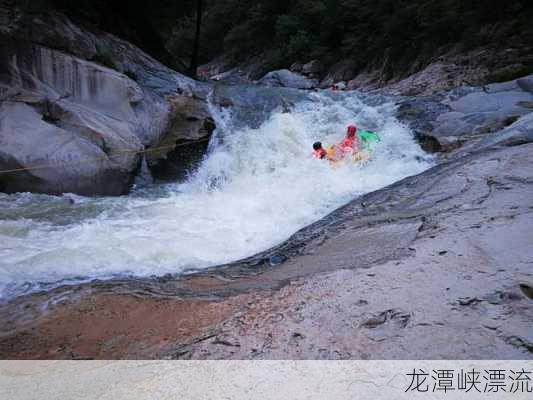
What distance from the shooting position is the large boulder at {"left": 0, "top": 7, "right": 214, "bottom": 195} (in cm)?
666

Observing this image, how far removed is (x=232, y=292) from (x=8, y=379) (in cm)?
156

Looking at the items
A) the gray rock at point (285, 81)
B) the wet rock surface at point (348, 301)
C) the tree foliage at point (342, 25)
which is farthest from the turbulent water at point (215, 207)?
the gray rock at point (285, 81)

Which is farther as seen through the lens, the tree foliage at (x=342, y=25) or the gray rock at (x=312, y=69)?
the gray rock at (x=312, y=69)

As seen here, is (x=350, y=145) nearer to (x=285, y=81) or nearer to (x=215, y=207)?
(x=215, y=207)

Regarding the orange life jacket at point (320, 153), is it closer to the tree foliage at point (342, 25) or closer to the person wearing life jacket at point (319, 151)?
the person wearing life jacket at point (319, 151)

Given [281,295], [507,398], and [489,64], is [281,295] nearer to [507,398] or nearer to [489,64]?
[507,398]

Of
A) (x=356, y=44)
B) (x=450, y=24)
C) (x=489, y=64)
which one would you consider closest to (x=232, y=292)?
(x=489, y=64)

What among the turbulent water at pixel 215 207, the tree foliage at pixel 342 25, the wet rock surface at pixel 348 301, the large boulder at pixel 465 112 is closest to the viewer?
the wet rock surface at pixel 348 301

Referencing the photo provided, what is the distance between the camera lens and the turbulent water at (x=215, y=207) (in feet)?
14.2

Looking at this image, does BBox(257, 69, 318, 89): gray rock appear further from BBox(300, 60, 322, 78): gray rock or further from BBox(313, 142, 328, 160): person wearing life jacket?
BBox(313, 142, 328, 160): person wearing life jacket

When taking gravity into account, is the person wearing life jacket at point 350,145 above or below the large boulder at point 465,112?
below

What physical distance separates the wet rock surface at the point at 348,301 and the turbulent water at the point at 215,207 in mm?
529

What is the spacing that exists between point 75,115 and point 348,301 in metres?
6.15

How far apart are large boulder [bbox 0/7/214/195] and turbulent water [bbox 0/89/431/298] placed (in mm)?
419
